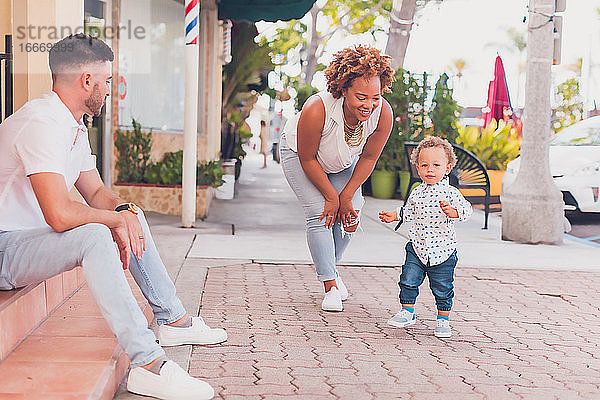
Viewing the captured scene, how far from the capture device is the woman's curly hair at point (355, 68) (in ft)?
13.4

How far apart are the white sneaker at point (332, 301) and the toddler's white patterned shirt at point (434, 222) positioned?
636 mm

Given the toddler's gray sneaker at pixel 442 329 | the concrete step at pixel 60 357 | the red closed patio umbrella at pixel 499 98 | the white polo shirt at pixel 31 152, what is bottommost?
the toddler's gray sneaker at pixel 442 329

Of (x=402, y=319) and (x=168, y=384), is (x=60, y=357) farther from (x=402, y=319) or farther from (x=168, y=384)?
(x=402, y=319)

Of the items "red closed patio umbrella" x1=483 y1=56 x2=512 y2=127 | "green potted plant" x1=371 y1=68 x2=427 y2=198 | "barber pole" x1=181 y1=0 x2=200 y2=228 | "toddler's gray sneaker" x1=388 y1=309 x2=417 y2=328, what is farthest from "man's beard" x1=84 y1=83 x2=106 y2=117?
"red closed patio umbrella" x1=483 y1=56 x2=512 y2=127

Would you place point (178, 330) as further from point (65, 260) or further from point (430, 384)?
point (430, 384)

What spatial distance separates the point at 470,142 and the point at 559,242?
575 cm

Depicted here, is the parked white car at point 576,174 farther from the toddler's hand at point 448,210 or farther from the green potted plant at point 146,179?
the toddler's hand at point 448,210

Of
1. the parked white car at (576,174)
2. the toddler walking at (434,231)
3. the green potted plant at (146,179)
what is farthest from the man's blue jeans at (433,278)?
the parked white car at (576,174)

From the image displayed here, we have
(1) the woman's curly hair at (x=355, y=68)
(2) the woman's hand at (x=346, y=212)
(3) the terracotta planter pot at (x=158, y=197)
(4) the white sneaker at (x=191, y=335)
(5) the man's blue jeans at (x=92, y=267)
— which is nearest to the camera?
(5) the man's blue jeans at (x=92, y=267)

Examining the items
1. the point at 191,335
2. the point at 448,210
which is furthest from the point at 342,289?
the point at 191,335

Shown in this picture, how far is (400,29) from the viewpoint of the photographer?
14750mm

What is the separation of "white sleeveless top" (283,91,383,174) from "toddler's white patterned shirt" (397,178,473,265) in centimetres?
58

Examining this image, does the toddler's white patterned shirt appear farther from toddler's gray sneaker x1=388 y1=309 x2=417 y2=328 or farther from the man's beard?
the man's beard

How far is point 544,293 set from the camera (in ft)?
16.7
